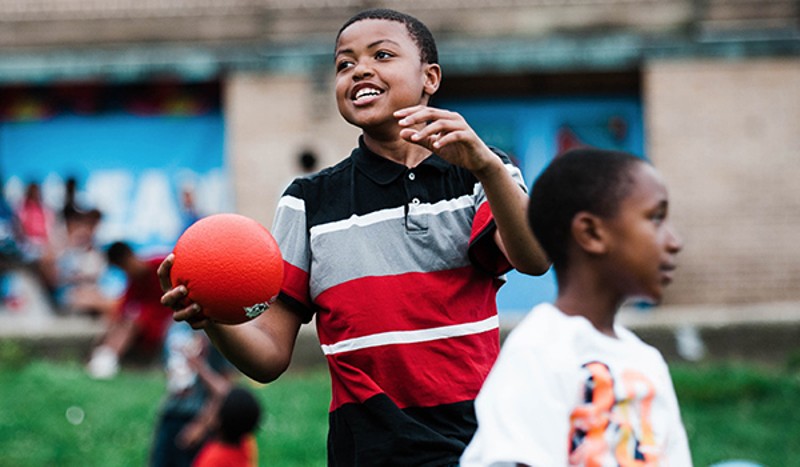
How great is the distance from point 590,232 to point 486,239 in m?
0.69

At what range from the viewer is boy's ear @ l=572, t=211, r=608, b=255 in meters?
2.78

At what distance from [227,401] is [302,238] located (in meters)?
3.56

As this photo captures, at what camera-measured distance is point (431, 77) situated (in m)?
3.71

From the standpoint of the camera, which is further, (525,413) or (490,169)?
(490,169)

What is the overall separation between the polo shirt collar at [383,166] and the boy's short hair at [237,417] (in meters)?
3.46

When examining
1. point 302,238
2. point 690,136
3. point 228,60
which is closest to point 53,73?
point 228,60

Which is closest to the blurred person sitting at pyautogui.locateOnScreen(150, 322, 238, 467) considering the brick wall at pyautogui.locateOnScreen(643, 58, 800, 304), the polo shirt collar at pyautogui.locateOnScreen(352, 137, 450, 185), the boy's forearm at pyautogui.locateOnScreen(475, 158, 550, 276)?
the polo shirt collar at pyautogui.locateOnScreen(352, 137, 450, 185)

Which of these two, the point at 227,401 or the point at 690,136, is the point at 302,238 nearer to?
the point at 227,401

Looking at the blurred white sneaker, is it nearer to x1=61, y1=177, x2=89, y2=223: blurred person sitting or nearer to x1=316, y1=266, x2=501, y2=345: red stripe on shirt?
x1=61, y1=177, x2=89, y2=223: blurred person sitting

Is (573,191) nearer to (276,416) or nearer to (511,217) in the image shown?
(511,217)

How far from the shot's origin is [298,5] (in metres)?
14.4

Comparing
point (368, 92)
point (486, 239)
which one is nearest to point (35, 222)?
point (368, 92)

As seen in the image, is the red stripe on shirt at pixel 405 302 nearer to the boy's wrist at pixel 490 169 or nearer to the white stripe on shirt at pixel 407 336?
the white stripe on shirt at pixel 407 336

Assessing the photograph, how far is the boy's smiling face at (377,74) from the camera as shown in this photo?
3553 millimetres
